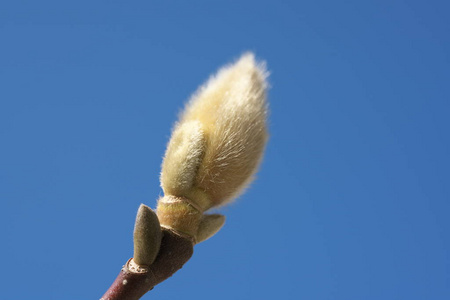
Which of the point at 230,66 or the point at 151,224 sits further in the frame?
the point at 230,66

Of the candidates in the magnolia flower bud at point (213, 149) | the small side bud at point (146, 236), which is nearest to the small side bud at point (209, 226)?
the magnolia flower bud at point (213, 149)

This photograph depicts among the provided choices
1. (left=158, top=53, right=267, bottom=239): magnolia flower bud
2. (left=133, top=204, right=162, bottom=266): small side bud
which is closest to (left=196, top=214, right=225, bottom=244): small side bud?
(left=158, top=53, right=267, bottom=239): magnolia flower bud

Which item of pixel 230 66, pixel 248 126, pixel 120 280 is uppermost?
pixel 230 66

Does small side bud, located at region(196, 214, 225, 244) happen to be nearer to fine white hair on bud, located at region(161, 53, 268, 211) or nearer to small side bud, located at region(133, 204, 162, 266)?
fine white hair on bud, located at region(161, 53, 268, 211)

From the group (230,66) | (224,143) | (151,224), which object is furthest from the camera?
(230,66)

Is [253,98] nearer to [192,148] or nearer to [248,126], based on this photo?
[248,126]

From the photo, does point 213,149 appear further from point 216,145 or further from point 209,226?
point 209,226

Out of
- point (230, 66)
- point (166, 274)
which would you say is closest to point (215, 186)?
point (166, 274)
